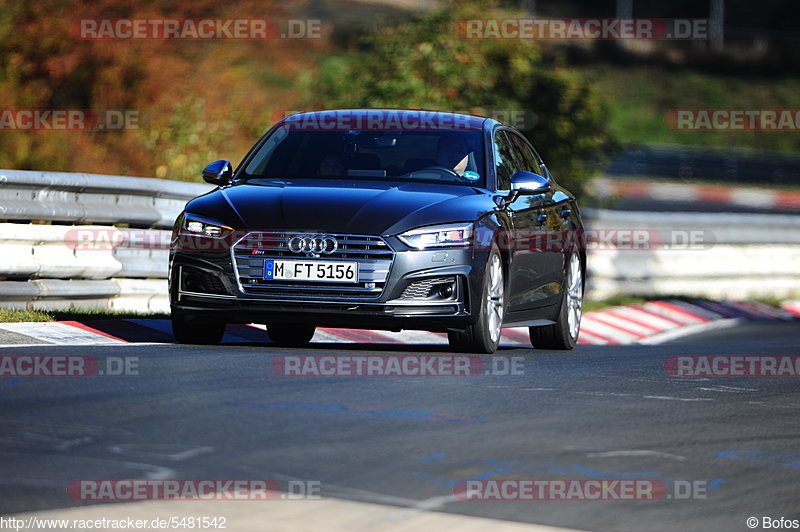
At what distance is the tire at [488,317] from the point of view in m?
9.70

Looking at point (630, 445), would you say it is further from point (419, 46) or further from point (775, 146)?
point (775, 146)

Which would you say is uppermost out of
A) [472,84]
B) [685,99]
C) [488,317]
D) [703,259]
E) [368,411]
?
A: [685,99]

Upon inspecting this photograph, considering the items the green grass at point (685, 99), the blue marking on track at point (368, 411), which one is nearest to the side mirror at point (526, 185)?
the blue marking on track at point (368, 411)

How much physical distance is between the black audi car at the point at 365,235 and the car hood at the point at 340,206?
1 cm

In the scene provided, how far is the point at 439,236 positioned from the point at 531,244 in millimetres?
1563

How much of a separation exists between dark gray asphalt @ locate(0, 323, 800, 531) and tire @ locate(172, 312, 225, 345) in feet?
2.74

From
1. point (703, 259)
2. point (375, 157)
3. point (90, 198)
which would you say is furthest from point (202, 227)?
point (703, 259)

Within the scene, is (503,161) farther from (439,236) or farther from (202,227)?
(202,227)

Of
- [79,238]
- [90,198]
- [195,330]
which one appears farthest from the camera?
[90,198]

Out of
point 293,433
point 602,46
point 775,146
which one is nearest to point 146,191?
point 293,433

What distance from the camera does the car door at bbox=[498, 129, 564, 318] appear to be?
10.6 metres

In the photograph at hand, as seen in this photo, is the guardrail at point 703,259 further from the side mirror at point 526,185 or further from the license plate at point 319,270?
the license plate at point 319,270

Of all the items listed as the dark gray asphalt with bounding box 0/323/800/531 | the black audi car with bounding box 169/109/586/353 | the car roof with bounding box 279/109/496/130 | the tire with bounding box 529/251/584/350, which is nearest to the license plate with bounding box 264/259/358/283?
the black audi car with bounding box 169/109/586/353

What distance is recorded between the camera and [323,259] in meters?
9.32
